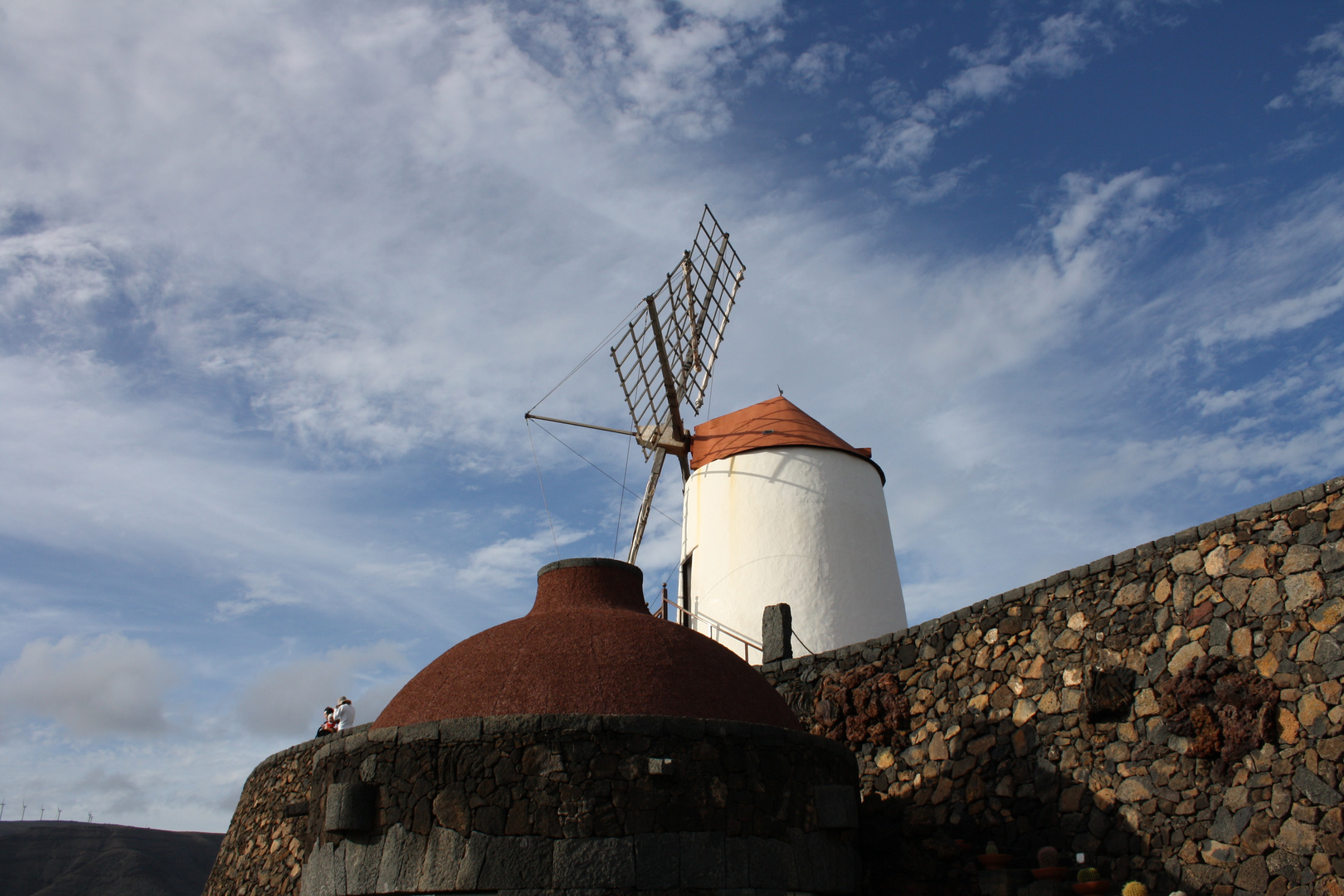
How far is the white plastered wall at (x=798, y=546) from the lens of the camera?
41.3 ft

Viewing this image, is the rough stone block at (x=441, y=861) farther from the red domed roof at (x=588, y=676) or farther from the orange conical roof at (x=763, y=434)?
the orange conical roof at (x=763, y=434)

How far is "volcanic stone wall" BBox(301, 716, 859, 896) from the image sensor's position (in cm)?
551

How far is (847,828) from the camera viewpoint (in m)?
6.35

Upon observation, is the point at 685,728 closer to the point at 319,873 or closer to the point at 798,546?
the point at 319,873

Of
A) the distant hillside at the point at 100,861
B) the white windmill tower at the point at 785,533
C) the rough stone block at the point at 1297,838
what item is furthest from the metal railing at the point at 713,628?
the distant hillside at the point at 100,861

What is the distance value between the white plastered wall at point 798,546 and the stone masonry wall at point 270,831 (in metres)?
5.40

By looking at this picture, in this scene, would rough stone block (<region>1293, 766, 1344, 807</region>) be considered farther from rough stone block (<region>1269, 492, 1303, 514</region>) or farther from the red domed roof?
the red domed roof

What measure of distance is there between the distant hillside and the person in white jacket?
72.9ft

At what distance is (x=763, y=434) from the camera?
14.2 m

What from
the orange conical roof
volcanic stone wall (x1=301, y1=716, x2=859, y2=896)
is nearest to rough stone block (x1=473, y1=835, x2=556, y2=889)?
volcanic stone wall (x1=301, y1=716, x2=859, y2=896)

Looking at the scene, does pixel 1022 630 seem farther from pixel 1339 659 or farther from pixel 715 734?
pixel 715 734

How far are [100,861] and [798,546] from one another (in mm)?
28178

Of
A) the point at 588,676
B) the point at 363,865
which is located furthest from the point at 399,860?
the point at 588,676

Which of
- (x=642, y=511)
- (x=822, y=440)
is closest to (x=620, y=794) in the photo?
(x=822, y=440)
